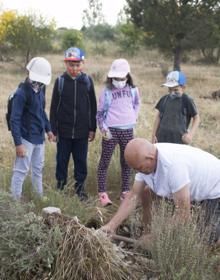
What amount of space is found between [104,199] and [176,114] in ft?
3.63

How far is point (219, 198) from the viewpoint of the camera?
11.3 feet

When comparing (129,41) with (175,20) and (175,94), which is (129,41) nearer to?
(175,20)

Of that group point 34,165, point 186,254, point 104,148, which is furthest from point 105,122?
point 186,254

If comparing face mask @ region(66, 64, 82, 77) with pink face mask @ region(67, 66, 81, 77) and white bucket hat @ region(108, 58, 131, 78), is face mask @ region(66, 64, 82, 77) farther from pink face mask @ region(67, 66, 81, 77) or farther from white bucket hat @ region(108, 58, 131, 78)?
white bucket hat @ region(108, 58, 131, 78)

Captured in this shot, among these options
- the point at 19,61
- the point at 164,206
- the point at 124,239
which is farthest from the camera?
the point at 19,61

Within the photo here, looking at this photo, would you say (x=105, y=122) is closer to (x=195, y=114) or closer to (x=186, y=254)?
(x=195, y=114)

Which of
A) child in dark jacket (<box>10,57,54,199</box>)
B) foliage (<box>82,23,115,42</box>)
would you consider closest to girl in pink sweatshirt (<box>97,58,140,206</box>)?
child in dark jacket (<box>10,57,54,199</box>)

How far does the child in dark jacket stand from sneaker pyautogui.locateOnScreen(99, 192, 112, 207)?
0.62 m

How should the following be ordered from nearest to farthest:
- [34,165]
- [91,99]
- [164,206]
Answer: [164,206] < [34,165] < [91,99]

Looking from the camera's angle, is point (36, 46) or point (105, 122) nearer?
point (105, 122)

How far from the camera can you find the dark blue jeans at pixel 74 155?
15.5ft

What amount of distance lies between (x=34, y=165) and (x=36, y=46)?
64.2 feet

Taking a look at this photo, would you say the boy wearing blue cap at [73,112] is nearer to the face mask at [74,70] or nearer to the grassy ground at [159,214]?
the face mask at [74,70]

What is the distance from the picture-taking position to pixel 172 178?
3.13m
